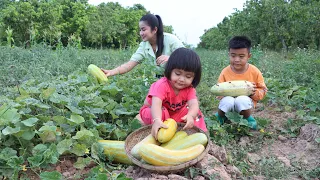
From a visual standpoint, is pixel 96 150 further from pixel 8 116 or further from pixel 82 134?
pixel 8 116

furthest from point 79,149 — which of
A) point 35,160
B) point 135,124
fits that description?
point 135,124

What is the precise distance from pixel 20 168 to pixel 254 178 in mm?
1791

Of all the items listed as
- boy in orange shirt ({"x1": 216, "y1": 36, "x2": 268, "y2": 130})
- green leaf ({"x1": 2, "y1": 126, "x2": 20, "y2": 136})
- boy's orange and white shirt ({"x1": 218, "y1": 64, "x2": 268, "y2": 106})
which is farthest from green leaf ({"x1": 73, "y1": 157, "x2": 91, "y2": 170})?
boy's orange and white shirt ({"x1": 218, "y1": 64, "x2": 268, "y2": 106})

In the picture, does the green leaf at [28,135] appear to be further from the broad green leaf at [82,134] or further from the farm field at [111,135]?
the broad green leaf at [82,134]

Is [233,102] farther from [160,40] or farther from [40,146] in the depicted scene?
[40,146]

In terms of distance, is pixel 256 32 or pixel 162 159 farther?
pixel 256 32

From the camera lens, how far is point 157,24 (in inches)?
167

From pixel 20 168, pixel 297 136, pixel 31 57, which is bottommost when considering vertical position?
pixel 297 136

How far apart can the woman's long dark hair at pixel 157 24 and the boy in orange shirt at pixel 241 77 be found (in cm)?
113

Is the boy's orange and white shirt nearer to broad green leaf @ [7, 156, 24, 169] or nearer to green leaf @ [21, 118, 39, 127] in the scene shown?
green leaf @ [21, 118, 39, 127]

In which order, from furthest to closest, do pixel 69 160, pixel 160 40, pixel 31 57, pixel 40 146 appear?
pixel 31 57, pixel 160 40, pixel 69 160, pixel 40 146

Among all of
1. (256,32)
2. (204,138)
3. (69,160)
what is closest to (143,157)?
(204,138)

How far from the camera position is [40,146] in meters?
2.49

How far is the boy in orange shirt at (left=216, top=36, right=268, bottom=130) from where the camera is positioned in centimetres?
342
